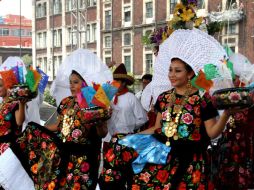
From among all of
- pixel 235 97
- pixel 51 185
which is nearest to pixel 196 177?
pixel 235 97

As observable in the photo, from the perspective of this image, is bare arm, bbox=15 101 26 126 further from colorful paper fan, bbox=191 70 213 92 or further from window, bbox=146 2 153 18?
window, bbox=146 2 153 18

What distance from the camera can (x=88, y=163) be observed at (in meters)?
4.95

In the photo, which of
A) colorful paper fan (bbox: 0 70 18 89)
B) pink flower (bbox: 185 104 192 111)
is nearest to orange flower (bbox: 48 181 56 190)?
colorful paper fan (bbox: 0 70 18 89)

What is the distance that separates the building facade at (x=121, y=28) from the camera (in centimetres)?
3142

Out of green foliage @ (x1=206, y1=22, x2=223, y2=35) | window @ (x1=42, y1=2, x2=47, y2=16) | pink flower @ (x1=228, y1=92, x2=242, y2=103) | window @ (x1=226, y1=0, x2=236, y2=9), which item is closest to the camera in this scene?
pink flower @ (x1=228, y1=92, x2=242, y2=103)

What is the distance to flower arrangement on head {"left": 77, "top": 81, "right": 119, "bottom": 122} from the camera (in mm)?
4414

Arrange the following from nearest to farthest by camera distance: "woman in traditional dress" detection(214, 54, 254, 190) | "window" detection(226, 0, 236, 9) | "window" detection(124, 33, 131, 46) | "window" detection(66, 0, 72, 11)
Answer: "woman in traditional dress" detection(214, 54, 254, 190), "window" detection(226, 0, 236, 9), "window" detection(124, 33, 131, 46), "window" detection(66, 0, 72, 11)

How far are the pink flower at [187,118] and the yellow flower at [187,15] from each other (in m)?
1.80

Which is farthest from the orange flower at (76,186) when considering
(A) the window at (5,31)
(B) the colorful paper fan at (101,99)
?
(A) the window at (5,31)

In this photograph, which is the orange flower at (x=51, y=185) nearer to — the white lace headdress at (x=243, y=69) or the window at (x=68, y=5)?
the white lace headdress at (x=243, y=69)

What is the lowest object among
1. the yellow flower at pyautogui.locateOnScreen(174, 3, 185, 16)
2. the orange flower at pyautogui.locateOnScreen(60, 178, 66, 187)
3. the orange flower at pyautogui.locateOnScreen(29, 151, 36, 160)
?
the orange flower at pyautogui.locateOnScreen(60, 178, 66, 187)

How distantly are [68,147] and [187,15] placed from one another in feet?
6.38

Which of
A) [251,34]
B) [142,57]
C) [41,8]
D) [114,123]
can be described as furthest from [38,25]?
[114,123]

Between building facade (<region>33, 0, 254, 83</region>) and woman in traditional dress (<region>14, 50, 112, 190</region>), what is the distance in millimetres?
26198
